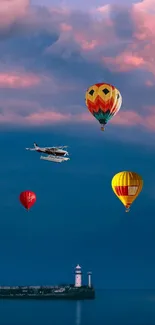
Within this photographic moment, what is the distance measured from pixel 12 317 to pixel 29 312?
12.8m

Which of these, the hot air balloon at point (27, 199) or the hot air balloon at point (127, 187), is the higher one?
the hot air balloon at point (27, 199)

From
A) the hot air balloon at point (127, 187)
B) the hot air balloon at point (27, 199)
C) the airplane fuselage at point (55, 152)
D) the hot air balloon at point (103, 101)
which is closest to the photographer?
the hot air balloon at point (103, 101)

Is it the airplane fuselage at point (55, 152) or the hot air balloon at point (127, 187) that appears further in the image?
the airplane fuselage at point (55, 152)

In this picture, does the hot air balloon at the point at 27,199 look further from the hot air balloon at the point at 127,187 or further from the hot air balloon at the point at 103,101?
the hot air balloon at the point at 103,101

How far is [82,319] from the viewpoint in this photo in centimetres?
16338

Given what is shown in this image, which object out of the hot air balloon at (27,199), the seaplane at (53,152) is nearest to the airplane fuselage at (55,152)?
the seaplane at (53,152)

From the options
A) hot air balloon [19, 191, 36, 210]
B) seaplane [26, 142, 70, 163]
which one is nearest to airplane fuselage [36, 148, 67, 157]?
seaplane [26, 142, 70, 163]

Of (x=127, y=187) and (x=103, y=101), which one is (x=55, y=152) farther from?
(x=103, y=101)

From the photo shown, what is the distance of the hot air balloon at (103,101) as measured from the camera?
6981 cm

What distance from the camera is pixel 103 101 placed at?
69812 mm

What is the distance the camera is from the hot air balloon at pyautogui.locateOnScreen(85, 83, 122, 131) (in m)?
69.8

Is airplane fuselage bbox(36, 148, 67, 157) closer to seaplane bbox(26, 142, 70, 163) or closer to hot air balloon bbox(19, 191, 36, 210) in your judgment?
seaplane bbox(26, 142, 70, 163)

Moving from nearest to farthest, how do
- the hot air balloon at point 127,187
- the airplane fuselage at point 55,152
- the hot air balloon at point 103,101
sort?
the hot air balloon at point 103,101 < the hot air balloon at point 127,187 < the airplane fuselage at point 55,152

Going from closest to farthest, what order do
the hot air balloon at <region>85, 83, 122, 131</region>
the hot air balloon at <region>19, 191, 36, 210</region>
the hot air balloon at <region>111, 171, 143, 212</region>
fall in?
the hot air balloon at <region>85, 83, 122, 131</region>, the hot air balloon at <region>111, 171, 143, 212</region>, the hot air balloon at <region>19, 191, 36, 210</region>
